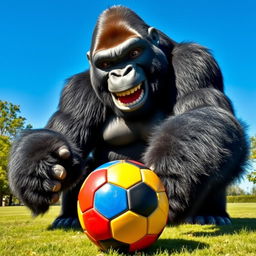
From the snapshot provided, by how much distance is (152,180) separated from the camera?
1.89m

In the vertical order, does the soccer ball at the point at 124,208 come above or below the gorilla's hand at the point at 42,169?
below

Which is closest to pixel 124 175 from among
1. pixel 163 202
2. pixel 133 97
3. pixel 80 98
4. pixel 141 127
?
pixel 163 202

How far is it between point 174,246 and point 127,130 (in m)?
1.46

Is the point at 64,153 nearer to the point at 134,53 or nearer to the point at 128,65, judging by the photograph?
the point at 128,65

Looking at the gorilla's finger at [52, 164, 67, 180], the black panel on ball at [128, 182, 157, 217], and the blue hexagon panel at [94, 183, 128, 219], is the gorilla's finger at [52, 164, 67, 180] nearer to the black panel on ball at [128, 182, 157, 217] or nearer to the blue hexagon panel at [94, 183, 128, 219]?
the blue hexagon panel at [94, 183, 128, 219]

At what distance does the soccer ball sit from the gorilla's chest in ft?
4.30

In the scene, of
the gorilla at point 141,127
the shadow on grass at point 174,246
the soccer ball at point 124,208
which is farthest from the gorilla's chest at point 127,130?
the soccer ball at point 124,208

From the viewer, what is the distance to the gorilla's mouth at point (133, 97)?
293 centimetres

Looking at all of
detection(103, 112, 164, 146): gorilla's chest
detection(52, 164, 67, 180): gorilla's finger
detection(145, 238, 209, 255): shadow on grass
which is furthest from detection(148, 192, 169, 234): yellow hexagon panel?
detection(103, 112, 164, 146): gorilla's chest

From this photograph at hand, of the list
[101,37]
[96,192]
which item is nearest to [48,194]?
[96,192]

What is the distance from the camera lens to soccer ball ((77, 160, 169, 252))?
1761mm

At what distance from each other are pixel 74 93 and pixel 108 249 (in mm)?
2043

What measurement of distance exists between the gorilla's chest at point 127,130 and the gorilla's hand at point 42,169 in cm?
62

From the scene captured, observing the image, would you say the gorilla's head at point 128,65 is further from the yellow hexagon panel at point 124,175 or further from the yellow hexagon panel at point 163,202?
the yellow hexagon panel at point 163,202
